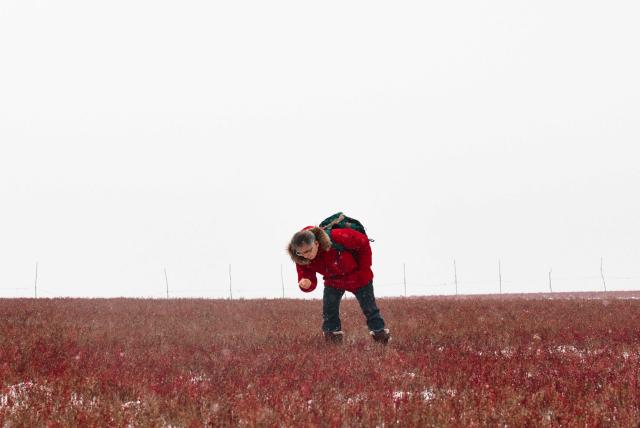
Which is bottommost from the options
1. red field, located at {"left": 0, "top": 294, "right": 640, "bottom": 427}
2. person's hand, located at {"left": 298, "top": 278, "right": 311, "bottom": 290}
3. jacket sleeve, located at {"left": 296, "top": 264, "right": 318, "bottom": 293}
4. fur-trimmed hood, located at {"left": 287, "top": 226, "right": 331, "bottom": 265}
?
red field, located at {"left": 0, "top": 294, "right": 640, "bottom": 427}

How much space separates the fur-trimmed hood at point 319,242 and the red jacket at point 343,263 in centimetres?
1

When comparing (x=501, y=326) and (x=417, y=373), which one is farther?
(x=501, y=326)

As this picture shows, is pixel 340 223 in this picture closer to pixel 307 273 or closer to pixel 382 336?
pixel 307 273

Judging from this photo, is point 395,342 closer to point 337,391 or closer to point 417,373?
point 417,373

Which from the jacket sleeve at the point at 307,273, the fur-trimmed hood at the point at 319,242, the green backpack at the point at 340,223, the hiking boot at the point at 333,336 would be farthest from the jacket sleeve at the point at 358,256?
the hiking boot at the point at 333,336

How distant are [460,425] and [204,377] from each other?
2687 mm

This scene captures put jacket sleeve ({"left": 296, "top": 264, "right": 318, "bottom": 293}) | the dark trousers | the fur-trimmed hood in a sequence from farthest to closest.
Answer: the dark trousers < jacket sleeve ({"left": 296, "top": 264, "right": 318, "bottom": 293}) < the fur-trimmed hood

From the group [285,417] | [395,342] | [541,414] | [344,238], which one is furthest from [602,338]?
[285,417]

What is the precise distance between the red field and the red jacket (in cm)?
86

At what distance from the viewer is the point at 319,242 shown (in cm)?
745

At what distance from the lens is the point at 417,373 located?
218 inches

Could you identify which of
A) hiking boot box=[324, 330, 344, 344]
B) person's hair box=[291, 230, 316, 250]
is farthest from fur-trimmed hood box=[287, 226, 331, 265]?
hiking boot box=[324, 330, 344, 344]

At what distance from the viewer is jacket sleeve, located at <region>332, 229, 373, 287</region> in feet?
25.2

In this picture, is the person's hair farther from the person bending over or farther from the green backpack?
the green backpack
